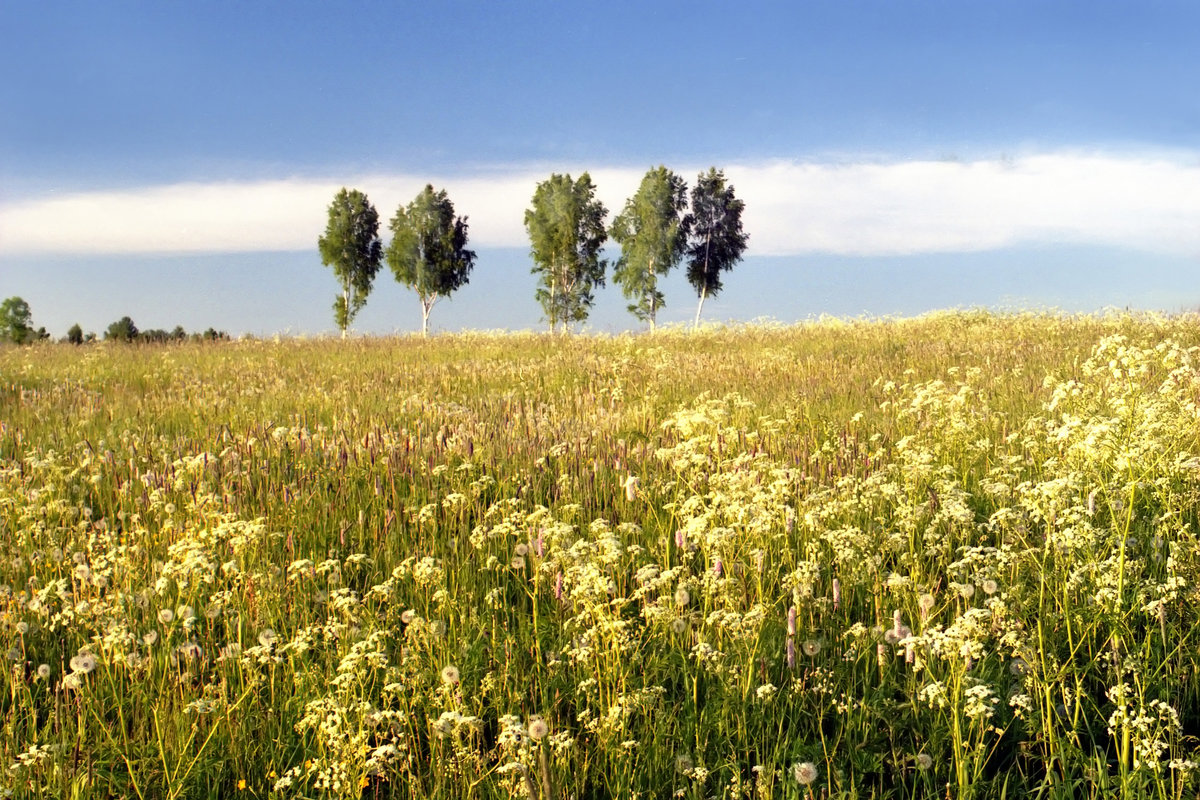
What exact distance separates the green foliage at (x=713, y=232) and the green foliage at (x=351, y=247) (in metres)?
24.0

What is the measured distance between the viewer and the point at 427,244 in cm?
5950

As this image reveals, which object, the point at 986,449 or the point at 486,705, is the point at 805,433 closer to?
the point at 986,449

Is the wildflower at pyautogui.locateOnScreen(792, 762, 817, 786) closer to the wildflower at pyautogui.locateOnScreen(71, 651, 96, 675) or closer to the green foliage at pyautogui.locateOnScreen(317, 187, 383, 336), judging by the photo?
the wildflower at pyautogui.locateOnScreen(71, 651, 96, 675)

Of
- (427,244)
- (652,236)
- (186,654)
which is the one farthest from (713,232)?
(186,654)

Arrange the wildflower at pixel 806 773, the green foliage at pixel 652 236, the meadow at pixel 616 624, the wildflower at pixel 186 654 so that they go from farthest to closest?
1. the green foliage at pixel 652 236
2. the wildflower at pixel 186 654
3. the meadow at pixel 616 624
4. the wildflower at pixel 806 773

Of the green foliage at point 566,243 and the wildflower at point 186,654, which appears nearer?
the wildflower at point 186,654

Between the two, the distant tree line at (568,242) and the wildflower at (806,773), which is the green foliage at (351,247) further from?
the wildflower at (806,773)

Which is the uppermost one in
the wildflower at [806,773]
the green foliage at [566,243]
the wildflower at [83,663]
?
the green foliage at [566,243]

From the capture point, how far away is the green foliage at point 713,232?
187ft

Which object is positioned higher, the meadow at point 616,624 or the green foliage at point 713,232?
the green foliage at point 713,232

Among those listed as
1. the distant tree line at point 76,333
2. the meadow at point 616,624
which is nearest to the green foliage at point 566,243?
the distant tree line at point 76,333

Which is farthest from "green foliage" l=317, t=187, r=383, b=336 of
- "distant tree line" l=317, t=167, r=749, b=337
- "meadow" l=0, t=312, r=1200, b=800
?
"meadow" l=0, t=312, r=1200, b=800

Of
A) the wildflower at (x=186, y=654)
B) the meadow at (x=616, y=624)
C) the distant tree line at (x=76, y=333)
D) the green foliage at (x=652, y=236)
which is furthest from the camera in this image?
the green foliage at (x=652, y=236)

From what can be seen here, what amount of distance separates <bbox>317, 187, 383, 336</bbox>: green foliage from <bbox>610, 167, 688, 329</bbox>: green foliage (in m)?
19.4
